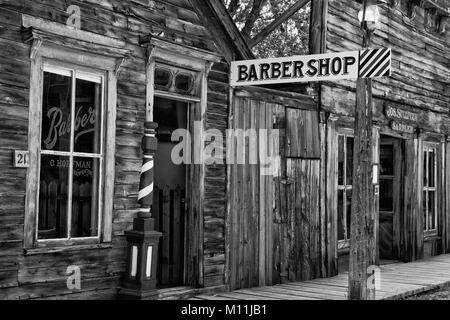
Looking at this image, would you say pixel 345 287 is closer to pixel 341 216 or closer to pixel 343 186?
pixel 341 216

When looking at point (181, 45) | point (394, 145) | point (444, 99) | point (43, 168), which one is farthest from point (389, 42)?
point (43, 168)

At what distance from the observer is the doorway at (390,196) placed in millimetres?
13188

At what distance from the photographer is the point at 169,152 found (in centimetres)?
890

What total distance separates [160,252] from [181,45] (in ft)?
9.00

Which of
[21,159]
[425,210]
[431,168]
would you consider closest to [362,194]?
[21,159]

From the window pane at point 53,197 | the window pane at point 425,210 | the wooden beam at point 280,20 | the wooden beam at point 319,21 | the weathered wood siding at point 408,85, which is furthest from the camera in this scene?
the window pane at point 425,210

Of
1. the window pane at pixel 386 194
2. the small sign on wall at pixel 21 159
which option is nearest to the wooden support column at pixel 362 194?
the small sign on wall at pixel 21 159

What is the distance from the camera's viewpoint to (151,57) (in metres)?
7.46

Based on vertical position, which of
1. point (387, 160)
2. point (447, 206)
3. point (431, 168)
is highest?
point (387, 160)

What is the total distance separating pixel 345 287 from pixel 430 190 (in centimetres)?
591

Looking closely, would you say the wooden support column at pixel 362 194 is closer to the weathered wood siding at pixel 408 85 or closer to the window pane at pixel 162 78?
the window pane at pixel 162 78

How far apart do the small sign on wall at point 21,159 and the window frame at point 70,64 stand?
51mm

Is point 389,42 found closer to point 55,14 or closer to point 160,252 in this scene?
point 160,252
